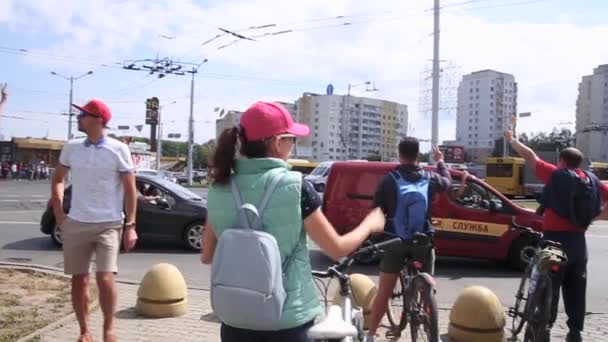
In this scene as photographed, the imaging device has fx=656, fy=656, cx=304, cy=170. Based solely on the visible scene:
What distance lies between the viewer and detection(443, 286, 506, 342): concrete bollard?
5.92 m

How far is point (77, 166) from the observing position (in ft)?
16.2

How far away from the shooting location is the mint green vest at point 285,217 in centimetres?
259

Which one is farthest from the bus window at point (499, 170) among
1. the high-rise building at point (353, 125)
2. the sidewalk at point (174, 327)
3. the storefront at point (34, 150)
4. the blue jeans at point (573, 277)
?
the high-rise building at point (353, 125)

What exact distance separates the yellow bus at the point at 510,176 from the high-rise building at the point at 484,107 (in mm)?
31674

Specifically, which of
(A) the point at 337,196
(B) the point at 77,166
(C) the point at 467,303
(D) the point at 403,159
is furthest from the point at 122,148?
(A) the point at 337,196

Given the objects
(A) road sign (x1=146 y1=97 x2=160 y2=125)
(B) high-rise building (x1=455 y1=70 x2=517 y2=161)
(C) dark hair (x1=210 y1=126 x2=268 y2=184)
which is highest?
(B) high-rise building (x1=455 y1=70 x2=517 y2=161)

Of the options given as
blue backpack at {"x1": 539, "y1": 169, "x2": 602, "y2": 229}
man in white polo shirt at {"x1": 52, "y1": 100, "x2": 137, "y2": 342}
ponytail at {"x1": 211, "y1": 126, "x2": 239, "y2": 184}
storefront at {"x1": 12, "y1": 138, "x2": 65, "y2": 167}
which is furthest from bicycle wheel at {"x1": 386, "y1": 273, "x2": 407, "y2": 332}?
storefront at {"x1": 12, "y1": 138, "x2": 65, "y2": 167}

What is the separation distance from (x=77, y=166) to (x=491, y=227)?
25.1ft

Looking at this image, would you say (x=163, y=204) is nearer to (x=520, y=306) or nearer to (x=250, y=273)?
(x=520, y=306)

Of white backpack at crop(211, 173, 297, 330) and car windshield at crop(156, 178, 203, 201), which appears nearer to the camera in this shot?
white backpack at crop(211, 173, 297, 330)

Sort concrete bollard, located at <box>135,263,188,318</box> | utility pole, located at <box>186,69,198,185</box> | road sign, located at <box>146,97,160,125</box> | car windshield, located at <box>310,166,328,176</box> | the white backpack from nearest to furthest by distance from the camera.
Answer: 1. the white backpack
2. concrete bollard, located at <box>135,263,188,318</box>
3. car windshield, located at <box>310,166,328,176</box>
4. utility pole, located at <box>186,69,198,185</box>
5. road sign, located at <box>146,97,160,125</box>

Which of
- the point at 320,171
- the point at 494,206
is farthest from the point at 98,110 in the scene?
the point at 320,171

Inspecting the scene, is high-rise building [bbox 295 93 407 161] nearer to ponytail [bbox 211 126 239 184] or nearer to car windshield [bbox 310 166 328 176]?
car windshield [bbox 310 166 328 176]

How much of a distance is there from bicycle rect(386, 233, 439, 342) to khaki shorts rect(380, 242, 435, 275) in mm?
32
